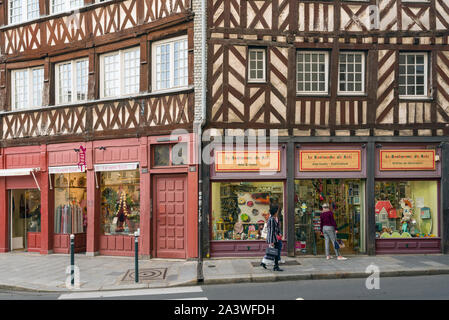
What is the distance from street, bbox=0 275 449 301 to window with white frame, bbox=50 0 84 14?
9197 millimetres

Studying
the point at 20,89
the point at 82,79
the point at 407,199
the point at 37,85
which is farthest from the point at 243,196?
the point at 20,89

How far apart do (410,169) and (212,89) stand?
5997mm

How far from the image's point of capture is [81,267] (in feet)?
37.0

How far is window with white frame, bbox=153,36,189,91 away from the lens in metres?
12.4

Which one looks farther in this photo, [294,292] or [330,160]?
[330,160]

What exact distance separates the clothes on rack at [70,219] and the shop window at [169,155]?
349 centimetres

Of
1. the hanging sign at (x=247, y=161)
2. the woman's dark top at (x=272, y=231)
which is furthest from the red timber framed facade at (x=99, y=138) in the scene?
the woman's dark top at (x=272, y=231)

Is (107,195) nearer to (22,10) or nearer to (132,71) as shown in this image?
(132,71)

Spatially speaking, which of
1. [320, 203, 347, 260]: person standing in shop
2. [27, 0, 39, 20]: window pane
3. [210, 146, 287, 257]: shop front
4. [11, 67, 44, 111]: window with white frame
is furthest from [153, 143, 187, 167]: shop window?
[27, 0, 39, 20]: window pane

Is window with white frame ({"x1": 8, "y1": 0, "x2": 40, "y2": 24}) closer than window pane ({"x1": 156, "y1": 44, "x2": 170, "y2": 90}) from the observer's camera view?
No

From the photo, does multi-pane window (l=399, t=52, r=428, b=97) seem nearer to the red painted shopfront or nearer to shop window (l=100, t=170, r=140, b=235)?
the red painted shopfront

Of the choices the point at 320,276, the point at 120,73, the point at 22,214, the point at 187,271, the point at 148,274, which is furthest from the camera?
the point at 22,214

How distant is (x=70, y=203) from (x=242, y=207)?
5.90 metres

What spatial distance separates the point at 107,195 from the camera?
13.6m
